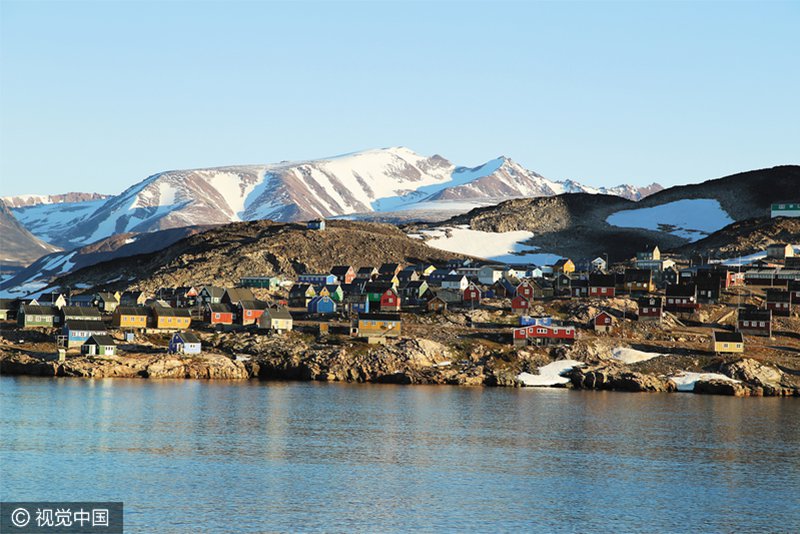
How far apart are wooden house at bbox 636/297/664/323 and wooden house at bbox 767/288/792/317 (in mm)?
15733

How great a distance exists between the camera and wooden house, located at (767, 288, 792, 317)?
143 m

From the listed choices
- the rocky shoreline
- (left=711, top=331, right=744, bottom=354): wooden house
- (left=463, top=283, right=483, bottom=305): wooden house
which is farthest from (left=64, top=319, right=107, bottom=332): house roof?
(left=711, top=331, right=744, bottom=354): wooden house

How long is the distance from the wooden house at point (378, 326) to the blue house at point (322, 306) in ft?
60.8

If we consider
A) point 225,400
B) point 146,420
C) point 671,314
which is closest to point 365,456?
point 146,420

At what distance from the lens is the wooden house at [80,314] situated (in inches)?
5212

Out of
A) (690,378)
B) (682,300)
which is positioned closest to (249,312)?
(690,378)

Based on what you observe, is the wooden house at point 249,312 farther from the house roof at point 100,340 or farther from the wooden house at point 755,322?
the wooden house at point 755,322

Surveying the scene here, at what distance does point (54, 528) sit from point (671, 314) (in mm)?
102373

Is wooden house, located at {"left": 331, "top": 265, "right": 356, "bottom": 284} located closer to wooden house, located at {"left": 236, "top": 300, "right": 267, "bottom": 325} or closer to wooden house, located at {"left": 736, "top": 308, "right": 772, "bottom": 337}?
wooden house, located at {"left": 236, "top": 300, "right": 267, "bottom": 325}

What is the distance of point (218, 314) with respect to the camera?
5477 inches

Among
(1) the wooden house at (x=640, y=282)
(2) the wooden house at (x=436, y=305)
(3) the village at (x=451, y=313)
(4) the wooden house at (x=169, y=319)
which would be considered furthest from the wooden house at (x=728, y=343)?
(4) the wooden house at (x=169, y=319)

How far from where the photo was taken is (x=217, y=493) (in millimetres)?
60531

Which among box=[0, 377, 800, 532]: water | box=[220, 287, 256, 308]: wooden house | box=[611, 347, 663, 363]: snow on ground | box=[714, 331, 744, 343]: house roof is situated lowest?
box=[0, 377, 800, 532]: water

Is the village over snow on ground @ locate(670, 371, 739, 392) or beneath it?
over
